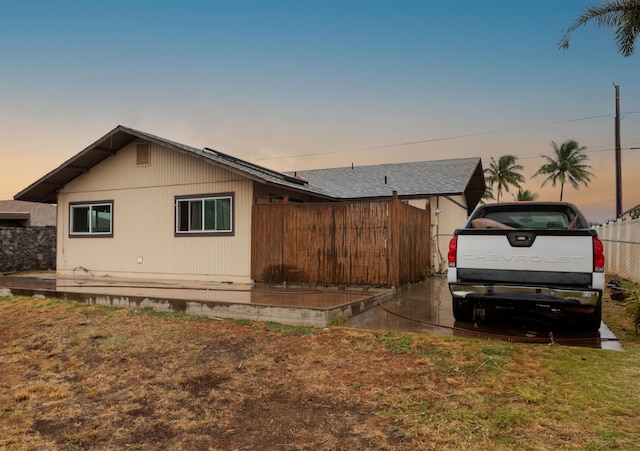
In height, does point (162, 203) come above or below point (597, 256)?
above

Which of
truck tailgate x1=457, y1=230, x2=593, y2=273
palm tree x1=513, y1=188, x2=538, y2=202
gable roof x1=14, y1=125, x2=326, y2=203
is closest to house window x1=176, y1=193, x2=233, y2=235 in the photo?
gable roof x1=14, y1=125, x2=326, y2=203

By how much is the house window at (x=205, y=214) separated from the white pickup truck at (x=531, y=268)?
277 inches

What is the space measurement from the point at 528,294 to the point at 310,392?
11.0 feet

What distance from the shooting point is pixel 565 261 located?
535 cm

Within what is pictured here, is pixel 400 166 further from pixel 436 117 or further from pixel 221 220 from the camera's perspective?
pixel 221 220

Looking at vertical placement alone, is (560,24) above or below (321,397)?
above

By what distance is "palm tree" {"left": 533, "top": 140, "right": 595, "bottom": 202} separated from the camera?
1592 inches

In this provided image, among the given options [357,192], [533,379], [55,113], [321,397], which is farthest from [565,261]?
[55,113]

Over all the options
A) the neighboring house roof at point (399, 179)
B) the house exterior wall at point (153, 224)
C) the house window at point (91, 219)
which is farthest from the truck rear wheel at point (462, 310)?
the house window at point (91, 219)

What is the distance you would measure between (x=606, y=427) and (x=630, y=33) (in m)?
13.2

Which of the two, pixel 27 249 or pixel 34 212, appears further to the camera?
pixel 34 212

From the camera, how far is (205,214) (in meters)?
11.9

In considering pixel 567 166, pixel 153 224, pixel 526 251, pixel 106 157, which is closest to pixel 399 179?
pixel 153 224

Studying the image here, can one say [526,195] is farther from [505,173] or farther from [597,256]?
[597,256]
